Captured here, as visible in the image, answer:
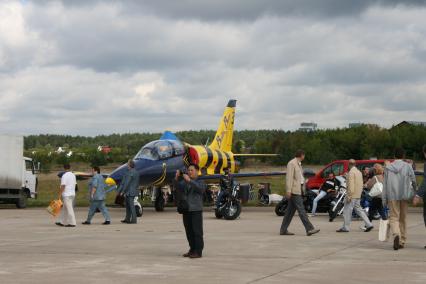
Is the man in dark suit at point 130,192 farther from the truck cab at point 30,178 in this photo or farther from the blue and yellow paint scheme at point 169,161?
the truck cab at point 30,178

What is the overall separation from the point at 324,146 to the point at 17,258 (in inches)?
3004

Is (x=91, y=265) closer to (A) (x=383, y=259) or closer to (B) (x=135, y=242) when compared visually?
(B) (x=135, y=242)

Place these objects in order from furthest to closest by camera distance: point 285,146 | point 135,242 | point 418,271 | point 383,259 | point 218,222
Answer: point 285,146, point 218,222, point 135,242, point 383,259, point 418,271

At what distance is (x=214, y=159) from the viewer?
30797mm

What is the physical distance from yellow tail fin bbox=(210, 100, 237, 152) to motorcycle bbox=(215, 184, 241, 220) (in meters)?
14.1

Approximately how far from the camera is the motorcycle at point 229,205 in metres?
21.7

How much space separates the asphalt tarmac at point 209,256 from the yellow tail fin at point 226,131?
1790 centimetres

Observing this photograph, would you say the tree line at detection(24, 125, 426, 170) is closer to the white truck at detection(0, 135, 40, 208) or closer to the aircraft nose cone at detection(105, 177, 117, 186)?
the white truck at detection(0, 135, 40, 208)

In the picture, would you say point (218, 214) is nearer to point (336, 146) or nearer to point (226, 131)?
point (226, 131)

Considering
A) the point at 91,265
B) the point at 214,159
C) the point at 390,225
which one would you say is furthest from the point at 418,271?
the point at 214,159

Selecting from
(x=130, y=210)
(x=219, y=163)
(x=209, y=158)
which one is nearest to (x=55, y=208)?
(x=130, y=210)

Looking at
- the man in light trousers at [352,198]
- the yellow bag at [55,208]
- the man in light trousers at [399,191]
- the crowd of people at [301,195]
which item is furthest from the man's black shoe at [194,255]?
the yellow bag at [55,208]

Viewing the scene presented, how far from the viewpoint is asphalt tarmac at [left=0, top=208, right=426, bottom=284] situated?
31.9 ft

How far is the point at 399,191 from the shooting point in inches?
522
